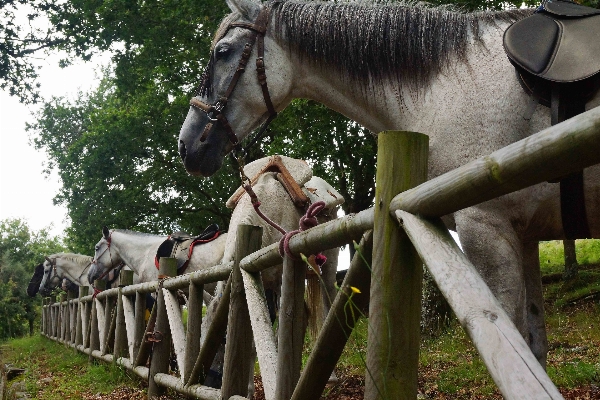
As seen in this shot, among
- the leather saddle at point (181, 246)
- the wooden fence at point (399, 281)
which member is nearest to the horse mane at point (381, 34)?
the wooden fence at point (399, 281)

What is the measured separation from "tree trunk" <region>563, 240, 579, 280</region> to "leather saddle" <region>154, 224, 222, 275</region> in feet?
21.5

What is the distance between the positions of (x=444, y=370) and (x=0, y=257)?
A: 3554 centimetres

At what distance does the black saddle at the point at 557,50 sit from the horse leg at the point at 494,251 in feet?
1.80

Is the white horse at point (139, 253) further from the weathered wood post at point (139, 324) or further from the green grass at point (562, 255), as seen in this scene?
the green grass at point (562, 255)

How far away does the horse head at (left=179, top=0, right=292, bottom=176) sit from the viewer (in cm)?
371

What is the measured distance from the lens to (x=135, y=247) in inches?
426

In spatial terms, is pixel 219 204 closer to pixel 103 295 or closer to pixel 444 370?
pixel 103 295

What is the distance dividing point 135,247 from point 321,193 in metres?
5.76

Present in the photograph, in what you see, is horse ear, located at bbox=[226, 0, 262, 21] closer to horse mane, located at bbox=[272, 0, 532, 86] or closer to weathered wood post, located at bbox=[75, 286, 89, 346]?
horse mane, located at bbox=[272, 0, 532, 86]

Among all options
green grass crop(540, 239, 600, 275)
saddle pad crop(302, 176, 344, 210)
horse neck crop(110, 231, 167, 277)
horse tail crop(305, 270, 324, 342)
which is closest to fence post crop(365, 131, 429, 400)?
horse tail crop(305, 270, 324, 342)

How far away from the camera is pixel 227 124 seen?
12.4 feet

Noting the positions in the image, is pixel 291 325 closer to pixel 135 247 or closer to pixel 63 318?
pixel 135 247

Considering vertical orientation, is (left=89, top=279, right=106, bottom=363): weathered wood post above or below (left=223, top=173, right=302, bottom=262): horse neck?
below

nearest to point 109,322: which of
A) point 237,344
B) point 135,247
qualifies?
point 135,247
